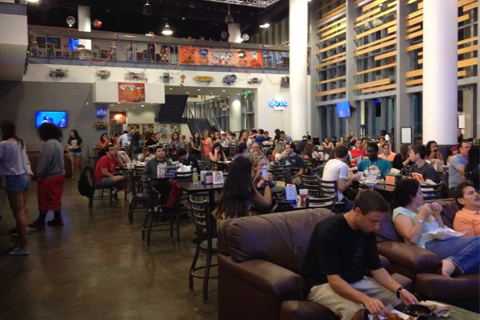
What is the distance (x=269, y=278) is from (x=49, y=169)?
16.7 ft

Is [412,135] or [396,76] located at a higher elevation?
[396,76]

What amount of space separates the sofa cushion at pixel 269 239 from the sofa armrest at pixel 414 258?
0.75 metres

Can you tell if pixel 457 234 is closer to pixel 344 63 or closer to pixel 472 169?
pixel 472 169

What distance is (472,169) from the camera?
587 cm

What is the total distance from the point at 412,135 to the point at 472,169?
8.27 m

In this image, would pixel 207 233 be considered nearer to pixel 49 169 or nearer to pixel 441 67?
pixel 49 169

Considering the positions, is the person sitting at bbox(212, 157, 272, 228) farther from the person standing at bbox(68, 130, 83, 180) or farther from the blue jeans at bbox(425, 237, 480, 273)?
the person standing at bbox(68, 130, 83, 180)

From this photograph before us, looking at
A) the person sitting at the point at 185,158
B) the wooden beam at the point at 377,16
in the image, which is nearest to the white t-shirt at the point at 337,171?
the person sitting at the point at 185,158

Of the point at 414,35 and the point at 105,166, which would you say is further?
the point at 414,35

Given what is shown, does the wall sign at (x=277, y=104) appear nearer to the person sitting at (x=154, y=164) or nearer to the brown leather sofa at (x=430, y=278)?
the person sitting at (x=154, y=164)

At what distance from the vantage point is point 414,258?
335cm

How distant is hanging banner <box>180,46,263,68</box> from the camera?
19328 millimetres

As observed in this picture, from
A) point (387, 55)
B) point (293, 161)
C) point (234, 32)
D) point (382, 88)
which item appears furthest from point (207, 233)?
point (234, 32)

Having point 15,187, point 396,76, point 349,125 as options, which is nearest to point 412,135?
point 396,76
